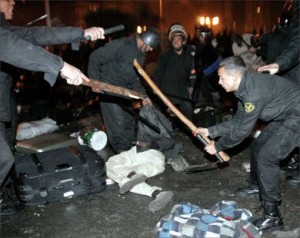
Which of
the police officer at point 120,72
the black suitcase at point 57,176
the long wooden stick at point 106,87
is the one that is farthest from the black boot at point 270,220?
the police officer at point 120,72

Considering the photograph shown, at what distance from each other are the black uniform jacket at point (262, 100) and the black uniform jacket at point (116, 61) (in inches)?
93.7

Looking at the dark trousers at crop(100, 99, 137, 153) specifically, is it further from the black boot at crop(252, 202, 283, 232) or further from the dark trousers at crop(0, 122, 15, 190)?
the black boot at crop(252, 202, 283, 232)

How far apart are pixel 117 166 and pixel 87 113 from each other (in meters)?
4.20

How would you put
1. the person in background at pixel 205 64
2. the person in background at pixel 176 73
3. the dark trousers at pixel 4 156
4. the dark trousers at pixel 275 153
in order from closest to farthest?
the dark trousers at pixel 275 153, the dark trousers at pixel 4 156, the person in background at pixel 176 73, the person in background at pixel 205 64

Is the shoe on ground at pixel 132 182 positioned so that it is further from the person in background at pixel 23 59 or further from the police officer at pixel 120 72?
the police officer at pixel 120 72

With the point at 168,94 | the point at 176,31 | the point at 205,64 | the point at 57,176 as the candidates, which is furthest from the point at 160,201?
the point at 205,64

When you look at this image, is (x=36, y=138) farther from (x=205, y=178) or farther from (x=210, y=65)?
(x=210, y=65)

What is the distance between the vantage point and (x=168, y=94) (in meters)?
7.11

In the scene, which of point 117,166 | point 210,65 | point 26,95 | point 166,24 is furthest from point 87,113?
point 166,24

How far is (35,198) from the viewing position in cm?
447

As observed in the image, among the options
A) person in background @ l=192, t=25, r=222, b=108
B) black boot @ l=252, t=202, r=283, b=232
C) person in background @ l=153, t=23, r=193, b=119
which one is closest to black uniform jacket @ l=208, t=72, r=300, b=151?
black boot @ l=252, t=202, r=283, b=232

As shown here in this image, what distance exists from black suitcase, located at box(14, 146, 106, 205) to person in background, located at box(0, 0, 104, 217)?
0.25 metres

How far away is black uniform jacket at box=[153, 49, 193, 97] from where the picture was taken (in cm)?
725

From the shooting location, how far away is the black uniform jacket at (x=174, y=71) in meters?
7.25
